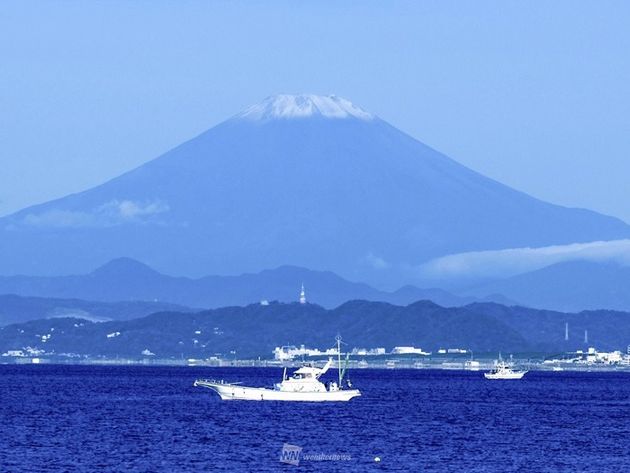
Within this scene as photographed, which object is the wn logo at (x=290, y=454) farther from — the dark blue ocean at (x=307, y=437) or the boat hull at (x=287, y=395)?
the boat hull at (x=287, y=395)

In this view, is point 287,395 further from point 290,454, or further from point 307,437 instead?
point 290,454

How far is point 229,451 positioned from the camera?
127312 mm

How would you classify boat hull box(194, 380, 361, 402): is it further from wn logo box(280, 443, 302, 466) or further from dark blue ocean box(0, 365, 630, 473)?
wn logo box(280, 443, 302, 466)

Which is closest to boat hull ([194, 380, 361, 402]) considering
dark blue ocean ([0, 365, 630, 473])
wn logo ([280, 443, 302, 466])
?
dark blue ocean ([0, 365, 630, 473])

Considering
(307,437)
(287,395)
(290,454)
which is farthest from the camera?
(287,395)

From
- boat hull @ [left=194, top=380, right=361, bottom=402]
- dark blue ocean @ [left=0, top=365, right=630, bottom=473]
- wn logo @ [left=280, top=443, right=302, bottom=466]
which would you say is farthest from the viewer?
boat hull @ [left=194, top=380, right=361, bottom=402]

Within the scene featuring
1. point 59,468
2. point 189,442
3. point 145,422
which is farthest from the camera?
point 145,422

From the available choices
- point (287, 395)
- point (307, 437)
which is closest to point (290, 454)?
point (307, 437)

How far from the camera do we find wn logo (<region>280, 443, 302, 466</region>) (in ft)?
394

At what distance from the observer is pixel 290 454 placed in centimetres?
12419

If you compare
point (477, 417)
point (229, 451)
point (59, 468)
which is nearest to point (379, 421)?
point (477, 417)

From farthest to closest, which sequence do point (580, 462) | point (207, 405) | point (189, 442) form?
1. point (207, 405)
2. point (189, 442)
3. point (580, 462)

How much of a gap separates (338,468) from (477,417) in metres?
57.1

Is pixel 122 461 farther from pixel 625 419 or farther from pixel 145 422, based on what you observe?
pixel 625 419
